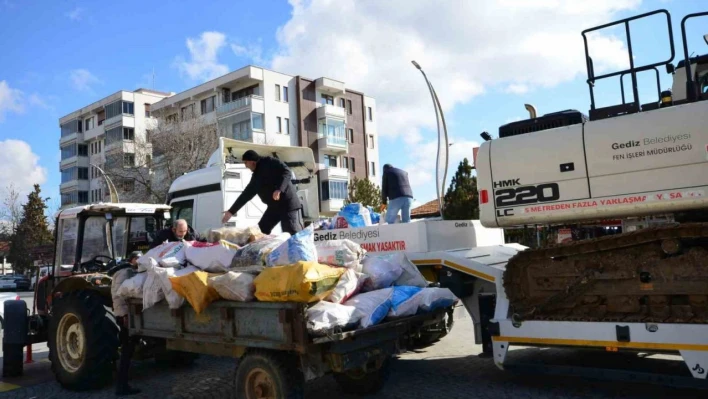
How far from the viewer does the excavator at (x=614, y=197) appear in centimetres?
471

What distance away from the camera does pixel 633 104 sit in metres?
5.34

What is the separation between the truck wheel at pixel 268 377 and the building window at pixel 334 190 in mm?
40585

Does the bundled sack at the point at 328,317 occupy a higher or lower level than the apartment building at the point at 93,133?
lower

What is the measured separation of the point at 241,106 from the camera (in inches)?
1758

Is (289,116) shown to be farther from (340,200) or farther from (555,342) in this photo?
(555,342)

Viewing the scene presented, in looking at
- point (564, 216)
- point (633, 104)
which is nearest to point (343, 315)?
point (564, 216)

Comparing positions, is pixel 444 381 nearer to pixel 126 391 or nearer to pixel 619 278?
pixel 619 278

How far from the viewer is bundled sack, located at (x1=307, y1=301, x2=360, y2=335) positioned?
430cm

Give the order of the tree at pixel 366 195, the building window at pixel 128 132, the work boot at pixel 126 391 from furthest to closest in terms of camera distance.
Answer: the building window at pixel 128 132
the tree at pixel 366 195
the work boot at pixel 126 391

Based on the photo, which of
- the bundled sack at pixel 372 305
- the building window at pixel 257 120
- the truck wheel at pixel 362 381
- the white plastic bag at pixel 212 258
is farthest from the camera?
the building window at pixel 257 120

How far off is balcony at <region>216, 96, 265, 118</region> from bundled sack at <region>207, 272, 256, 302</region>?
41.0 metres

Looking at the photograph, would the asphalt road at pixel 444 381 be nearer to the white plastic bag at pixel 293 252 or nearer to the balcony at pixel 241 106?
the white plastic bag at pixel 293 252

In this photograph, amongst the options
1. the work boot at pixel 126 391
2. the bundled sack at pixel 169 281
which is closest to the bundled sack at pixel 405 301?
the bundled sack at pixel 169 281

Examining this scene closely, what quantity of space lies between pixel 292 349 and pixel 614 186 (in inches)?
127
